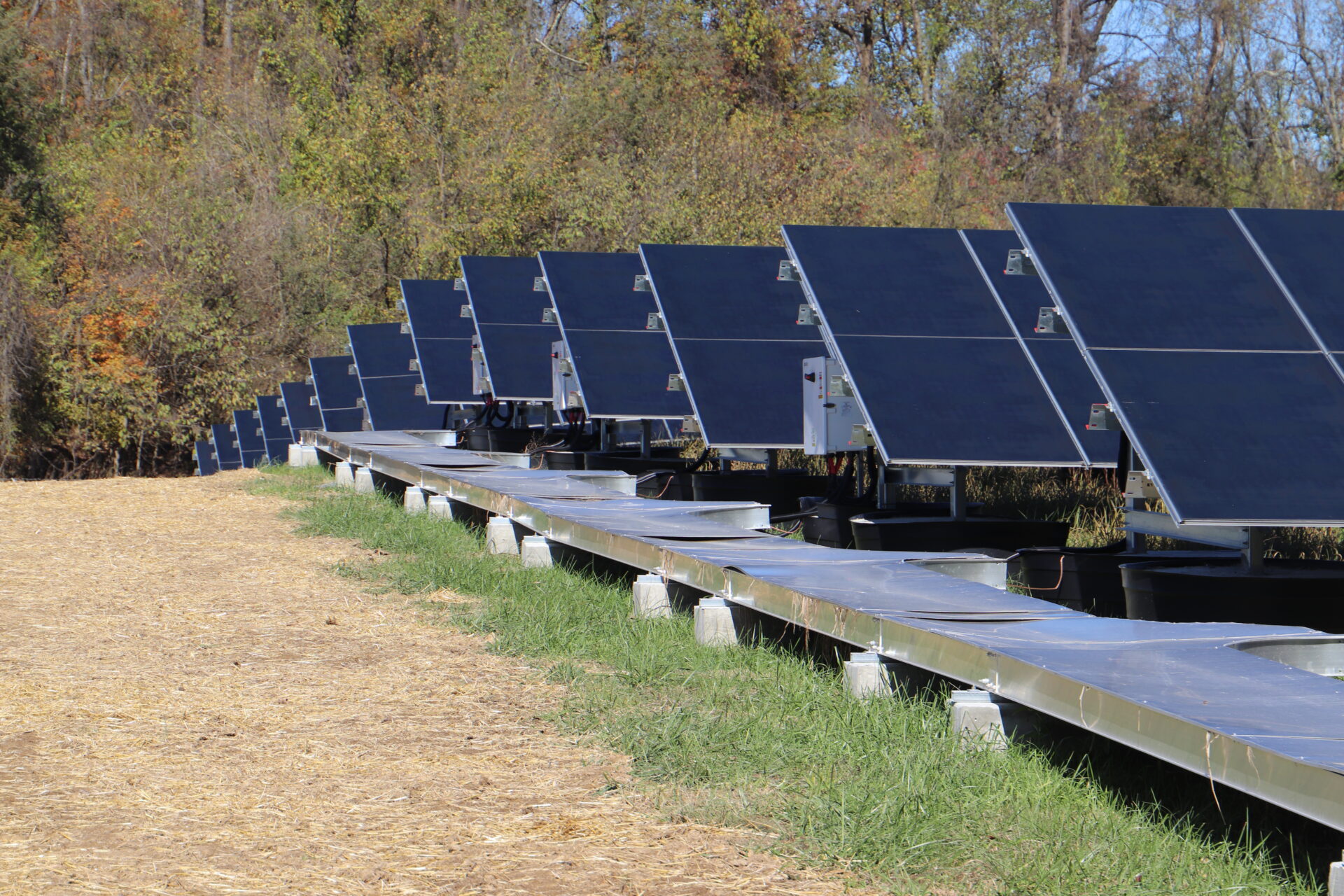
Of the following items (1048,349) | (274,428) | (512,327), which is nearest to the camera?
(1048,349)

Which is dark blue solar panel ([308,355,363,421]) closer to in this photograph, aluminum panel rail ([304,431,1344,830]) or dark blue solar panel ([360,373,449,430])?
dark blue solar panel ([360,373,449,430])

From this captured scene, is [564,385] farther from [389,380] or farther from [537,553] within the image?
[389,380]

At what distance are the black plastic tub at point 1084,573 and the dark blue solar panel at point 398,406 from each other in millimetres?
14678

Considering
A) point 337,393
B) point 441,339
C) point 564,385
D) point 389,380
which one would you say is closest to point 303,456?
point 441,339

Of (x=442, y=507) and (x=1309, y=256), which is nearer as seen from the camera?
(x=1309, y=256)

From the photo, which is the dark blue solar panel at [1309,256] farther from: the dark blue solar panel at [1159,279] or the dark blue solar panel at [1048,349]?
the dark blue solar panel at [1048,349]

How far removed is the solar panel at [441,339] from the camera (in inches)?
746

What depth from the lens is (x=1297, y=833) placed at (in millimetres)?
3973

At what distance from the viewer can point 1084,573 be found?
23.8ft

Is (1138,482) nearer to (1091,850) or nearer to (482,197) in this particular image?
(1091,850)

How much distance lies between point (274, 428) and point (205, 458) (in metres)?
3.51

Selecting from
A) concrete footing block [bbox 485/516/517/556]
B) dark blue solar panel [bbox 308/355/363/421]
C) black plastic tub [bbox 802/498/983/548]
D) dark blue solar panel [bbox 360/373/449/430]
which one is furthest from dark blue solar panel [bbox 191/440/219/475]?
black plastic tub [bbox 802/498/983/548]

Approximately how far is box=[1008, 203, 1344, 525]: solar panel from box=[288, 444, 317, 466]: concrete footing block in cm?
1388

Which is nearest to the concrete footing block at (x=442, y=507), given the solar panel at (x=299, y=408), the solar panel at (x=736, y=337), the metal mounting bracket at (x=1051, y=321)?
the solar panel at (x=736, y=337)
